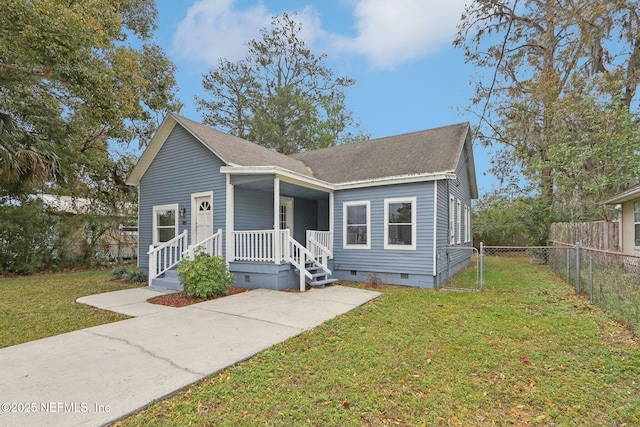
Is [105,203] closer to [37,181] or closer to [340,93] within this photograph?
[37,181]

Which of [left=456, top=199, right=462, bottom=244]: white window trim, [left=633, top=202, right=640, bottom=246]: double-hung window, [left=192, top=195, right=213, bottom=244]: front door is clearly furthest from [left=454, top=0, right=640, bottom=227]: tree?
[left=192, top=195, right=213, bottom=244]: front door

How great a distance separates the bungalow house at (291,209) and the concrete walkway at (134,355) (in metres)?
2.06

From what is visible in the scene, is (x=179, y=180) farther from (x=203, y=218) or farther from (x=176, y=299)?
(x=176, y=299)

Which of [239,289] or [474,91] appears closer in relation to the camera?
[239,289]

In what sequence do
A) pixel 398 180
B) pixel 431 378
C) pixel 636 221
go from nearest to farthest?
pixel 431 378, pixel 398 180, pixel 636 221

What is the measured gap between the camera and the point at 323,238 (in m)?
9.95

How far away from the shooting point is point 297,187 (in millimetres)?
9930

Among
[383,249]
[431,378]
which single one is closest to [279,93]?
[383,249]

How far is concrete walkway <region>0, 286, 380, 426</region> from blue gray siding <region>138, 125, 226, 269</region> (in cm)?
346

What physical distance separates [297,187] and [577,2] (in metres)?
13.6

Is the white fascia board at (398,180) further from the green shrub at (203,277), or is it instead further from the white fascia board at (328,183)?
the green shrub at (203,277)

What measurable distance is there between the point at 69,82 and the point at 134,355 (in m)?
9.68

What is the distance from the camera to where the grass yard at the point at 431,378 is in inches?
108

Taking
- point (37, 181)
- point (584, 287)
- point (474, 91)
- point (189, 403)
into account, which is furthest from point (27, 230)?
point (474, 91)
